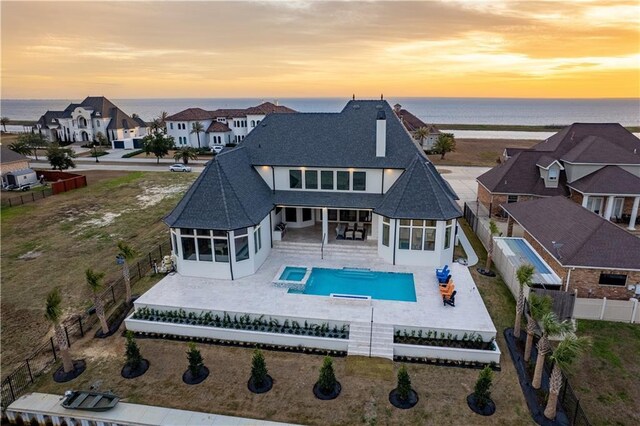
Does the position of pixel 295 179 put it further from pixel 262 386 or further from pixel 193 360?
pixel 262 386

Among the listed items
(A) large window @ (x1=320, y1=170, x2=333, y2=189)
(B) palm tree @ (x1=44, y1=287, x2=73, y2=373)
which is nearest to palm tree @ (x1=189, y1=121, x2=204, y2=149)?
(A) large window @ (x1=320, y1=170, x2=333, y2=189)

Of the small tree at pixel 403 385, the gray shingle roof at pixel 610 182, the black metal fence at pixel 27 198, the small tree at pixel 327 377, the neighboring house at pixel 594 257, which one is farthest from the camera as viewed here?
the black metal fence at pixel 27 198

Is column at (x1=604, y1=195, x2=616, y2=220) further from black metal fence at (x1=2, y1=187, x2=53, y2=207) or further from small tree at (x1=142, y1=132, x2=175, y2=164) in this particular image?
small tree at (x1=142, y1=132, x2=175, y2=164)

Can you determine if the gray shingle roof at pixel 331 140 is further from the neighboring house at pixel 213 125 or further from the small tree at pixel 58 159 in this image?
the neighboring house at pixel 213 125

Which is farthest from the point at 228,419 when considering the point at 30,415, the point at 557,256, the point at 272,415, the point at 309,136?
the point at 309,136

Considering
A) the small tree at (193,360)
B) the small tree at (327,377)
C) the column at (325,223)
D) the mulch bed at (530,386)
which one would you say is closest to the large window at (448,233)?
the mulch bed at (530,386)

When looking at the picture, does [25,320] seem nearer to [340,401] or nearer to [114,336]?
[114,336]
